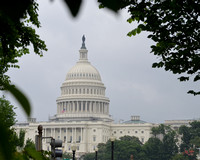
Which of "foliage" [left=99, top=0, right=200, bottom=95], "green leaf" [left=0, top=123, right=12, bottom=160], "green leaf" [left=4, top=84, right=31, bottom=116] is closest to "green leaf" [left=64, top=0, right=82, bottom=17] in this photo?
"green leaf" [left=4, top=84, right=31, bottom=116]

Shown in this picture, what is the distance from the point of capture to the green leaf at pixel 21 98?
280 cm

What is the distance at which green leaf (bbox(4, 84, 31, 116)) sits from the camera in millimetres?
2805

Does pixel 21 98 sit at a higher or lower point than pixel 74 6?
lower

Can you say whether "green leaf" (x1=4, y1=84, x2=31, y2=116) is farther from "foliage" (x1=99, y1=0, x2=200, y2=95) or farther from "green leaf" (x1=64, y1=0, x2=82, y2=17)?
"foliage" (x1=99, y1=0, x2=200, y2=95)

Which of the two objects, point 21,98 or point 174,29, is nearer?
point 21,98

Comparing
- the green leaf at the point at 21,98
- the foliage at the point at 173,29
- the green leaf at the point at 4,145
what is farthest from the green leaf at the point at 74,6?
the foliage at the point at 173,29

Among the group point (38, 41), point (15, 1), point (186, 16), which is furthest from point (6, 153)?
point (38, 41)

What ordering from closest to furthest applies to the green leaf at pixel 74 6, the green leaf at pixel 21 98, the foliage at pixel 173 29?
the green leaf at pixel 74 6 → the green leaf at pixel 21 98 → the foliage at pixel 173 29

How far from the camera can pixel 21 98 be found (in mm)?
2840

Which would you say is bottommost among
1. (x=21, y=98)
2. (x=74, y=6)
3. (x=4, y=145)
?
(x=4, y=145)

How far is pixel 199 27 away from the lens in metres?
20.0

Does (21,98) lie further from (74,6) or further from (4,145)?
(74,6)

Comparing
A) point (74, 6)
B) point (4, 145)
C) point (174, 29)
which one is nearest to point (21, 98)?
point (4, 145)

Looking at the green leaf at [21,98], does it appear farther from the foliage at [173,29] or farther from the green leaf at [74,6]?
the foliage at [173,29]
